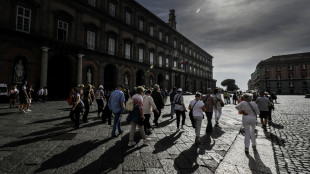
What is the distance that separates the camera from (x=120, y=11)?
2391 cm

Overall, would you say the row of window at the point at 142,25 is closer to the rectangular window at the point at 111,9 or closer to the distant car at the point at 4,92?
the rectangular window at the point at 111,9

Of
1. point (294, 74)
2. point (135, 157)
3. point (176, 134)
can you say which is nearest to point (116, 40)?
point (176, 134)

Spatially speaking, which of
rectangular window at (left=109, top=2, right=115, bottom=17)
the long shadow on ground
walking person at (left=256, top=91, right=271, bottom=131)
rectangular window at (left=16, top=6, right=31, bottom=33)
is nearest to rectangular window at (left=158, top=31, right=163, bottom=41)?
rectangular window at (left=109, top=2, right=115, bottom=17)

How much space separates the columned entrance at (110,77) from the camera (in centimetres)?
2317

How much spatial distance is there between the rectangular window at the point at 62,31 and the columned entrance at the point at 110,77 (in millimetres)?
6782

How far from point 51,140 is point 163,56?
31.0m

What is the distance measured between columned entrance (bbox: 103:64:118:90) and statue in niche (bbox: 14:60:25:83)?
966cm

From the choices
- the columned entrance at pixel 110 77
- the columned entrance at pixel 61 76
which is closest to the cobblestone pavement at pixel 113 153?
the columned entrance at pixel 61 76

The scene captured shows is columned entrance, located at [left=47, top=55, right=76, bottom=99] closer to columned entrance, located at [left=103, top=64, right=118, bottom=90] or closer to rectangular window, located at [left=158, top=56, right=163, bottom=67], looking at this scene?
columned entrance, located at [left=103, top=64, right=118, bottom=90]

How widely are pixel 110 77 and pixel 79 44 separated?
21.9ft

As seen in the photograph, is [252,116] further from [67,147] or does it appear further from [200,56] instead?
[200,56]

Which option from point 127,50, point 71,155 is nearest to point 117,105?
point 71,155

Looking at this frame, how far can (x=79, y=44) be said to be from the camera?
18609mm

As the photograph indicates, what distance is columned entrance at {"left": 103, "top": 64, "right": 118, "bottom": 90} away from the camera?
2317 cm
